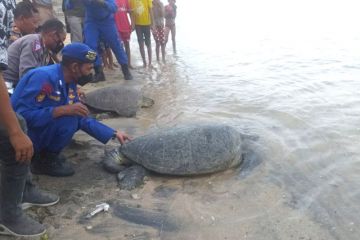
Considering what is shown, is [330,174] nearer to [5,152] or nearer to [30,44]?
[5,152]

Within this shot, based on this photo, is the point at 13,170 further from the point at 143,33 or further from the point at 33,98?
the point at 143,33

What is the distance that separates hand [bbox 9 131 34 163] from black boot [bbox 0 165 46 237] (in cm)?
24

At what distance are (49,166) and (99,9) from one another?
3.53 metres

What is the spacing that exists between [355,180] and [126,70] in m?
4.42

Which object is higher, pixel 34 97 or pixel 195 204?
pixel 34 97

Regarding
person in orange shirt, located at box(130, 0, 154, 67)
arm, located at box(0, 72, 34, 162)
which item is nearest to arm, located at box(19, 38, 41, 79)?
arm, located at box(0, 72, 34, 162)

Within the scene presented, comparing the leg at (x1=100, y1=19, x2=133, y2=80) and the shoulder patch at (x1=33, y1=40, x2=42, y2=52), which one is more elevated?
the shoulder patch at (x1=33, y1=40, x2=42, y2=52)

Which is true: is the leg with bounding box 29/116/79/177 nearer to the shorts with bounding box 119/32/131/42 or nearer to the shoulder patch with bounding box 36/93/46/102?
the shoulder patch with bounding box 36/93/46/102

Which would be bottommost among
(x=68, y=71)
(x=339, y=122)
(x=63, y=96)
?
(x=339, y=122)

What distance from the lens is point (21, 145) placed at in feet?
6.39

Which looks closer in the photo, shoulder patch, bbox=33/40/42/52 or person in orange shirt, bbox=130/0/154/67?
shoulder patch, bbox=33/40/42/52

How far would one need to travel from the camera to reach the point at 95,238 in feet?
8.32

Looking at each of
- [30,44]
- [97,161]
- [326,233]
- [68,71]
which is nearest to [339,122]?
[326,233]

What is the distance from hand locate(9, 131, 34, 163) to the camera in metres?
1.92
